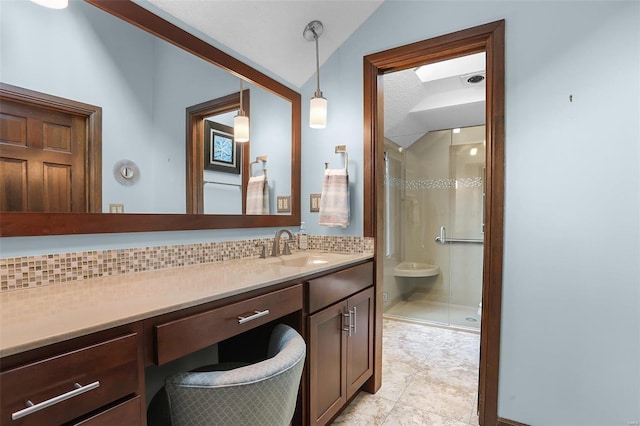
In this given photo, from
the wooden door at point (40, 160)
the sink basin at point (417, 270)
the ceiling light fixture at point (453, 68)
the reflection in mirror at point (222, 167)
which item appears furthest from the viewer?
the sink basin at point (417, 270)

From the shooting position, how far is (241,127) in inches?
74.4

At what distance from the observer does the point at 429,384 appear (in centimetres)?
208

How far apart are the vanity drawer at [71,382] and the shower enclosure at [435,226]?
3.08m

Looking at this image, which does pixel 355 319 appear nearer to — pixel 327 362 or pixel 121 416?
pixel 327 362

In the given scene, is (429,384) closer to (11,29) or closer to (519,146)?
(519,146)

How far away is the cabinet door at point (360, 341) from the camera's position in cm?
171

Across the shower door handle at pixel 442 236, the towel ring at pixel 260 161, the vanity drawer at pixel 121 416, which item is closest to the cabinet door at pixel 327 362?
the vanity drawer at pixel 121 416

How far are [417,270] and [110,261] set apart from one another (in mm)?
3228

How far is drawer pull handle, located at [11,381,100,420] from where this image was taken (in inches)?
23.5

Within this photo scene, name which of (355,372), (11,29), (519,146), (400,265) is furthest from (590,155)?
(400,265)

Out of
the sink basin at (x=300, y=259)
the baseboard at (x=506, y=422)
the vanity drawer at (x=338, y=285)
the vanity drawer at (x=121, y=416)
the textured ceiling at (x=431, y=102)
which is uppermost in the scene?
the textured ceiling at (x=431, y=102)

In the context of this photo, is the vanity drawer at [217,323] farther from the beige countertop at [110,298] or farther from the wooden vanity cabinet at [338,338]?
the wooden vanity cabinet at [338,338]

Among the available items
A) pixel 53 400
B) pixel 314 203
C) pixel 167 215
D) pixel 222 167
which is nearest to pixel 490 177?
pixel 314 203

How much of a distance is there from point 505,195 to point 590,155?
38cm
